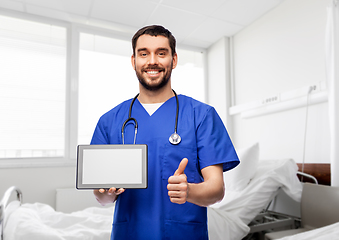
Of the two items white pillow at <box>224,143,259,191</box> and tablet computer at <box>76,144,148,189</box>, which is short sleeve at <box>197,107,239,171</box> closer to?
tablet computer at <box>76,144,148,189</box>

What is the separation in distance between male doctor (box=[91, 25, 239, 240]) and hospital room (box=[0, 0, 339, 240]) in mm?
918

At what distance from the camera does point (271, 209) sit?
248cm

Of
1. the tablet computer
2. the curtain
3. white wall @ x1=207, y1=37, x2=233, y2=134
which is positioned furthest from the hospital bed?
white wall @ x1=207, y1=37, x2=233, y2=134

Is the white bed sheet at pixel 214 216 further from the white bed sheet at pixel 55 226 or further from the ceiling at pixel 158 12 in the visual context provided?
the ceiling at pixel 158 12

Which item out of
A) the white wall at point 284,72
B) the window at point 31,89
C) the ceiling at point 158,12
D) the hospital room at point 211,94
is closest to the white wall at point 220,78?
the hospital room at point 211,94

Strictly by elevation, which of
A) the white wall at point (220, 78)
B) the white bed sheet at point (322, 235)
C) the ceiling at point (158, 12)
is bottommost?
the white bed sheet at point (322, 235)

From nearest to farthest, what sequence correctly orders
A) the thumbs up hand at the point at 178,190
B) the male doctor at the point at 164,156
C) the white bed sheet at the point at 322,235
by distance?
the thumbs up hand at the point at 178,190 → the male doctor at the point at 164,156 → the white bed sheet at the point at 322,235

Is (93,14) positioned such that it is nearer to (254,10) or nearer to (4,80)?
(4,80)

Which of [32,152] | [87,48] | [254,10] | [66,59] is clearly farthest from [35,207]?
[254,10]

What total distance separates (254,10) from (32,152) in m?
2.81

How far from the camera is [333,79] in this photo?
6.33 ft

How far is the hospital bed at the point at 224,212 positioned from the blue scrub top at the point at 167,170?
0.76 meters

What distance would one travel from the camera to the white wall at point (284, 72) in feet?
7.58

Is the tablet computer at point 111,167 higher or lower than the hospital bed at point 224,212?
higher
